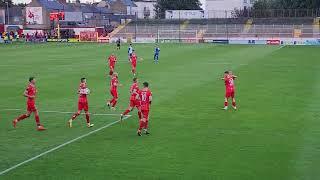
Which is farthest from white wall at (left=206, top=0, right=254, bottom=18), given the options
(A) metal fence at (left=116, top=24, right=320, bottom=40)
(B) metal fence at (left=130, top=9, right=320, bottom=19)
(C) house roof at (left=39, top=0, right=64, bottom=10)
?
(C) house roof at (left=39, top=0, right=64, bottom=10)

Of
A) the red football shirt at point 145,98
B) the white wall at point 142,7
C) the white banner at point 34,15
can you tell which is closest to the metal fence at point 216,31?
the white banner at point 34,15

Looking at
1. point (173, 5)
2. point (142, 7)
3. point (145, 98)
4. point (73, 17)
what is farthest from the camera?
point (142, 7)

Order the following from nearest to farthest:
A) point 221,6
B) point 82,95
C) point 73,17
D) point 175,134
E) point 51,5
Result: point 175,134 → point 82,95 → point 73,17 → point 51,5 → point 221,6

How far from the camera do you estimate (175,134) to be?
1864 centimetres

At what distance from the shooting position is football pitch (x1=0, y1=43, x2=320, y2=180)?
1425cm

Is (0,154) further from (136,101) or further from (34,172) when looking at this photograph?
(136,101)

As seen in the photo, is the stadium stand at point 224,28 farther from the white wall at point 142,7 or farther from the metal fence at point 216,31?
the white wall at point 142,7

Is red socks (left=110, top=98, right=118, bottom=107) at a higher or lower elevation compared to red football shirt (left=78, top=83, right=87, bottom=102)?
lower

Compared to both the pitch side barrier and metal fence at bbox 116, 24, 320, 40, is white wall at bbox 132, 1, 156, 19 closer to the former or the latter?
metal fence at bbox 116, 24, 320, 40

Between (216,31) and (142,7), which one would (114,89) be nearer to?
(216,31)

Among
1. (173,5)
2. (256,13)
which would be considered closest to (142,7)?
(173,5)

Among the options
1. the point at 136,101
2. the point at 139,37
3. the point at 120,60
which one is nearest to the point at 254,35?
the point at 139,37

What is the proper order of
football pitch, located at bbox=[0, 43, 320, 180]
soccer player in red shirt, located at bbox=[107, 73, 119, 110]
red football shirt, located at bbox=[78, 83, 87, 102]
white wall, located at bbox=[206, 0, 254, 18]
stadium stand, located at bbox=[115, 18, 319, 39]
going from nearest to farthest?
football pitch, located at bbox=[0, 43, 320, 180] → red football shirt, located at bbox=[78, 83, 87, 102] → soccer player in red shirt, located at bbox=[107, 73, 119, 110] → stadium stand, located at bbox=[115, 18, 319, 39] → white wall, located at bbox=[206, 0, 254, 18]

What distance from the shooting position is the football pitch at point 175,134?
14.2 m
